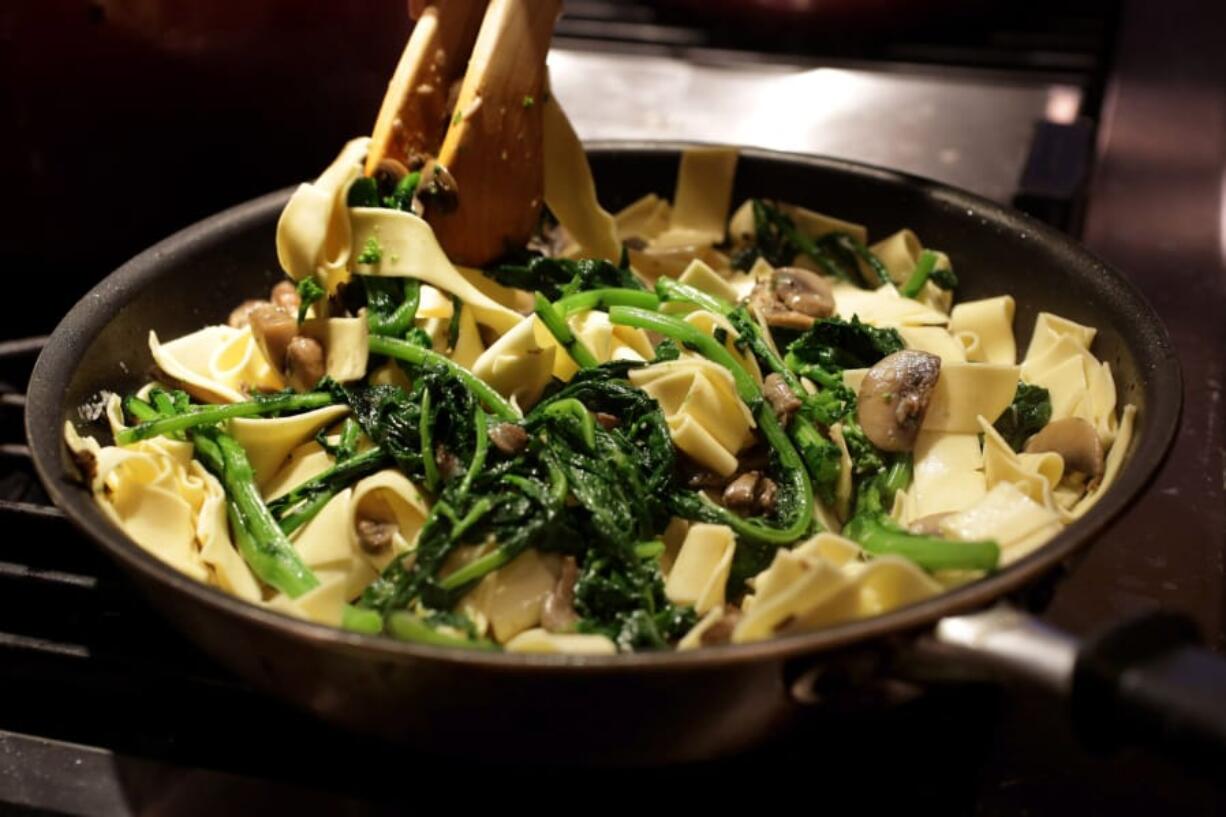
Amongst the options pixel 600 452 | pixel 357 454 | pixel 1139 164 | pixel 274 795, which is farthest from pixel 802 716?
pixel 1139 164

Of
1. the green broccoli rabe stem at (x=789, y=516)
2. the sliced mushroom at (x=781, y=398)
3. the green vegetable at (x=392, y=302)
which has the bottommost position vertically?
the green broccoli rabe stem at (x=789, y=516)

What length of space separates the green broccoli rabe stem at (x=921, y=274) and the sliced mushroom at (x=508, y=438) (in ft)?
4.04

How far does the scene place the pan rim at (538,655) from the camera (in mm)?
1534

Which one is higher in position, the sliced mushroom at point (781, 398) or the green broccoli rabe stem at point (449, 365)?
the sliced mushroom at point (781, 398)

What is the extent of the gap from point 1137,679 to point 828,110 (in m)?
3.15

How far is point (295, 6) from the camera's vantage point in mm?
3143

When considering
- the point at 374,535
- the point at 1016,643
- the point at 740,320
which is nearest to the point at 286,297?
the point at 374,535

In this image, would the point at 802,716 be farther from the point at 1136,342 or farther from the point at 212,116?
the point at 212,116

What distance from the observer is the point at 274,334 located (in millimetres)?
2572

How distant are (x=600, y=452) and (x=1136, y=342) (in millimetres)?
1110

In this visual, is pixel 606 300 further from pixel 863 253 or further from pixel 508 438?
pixel 863 253

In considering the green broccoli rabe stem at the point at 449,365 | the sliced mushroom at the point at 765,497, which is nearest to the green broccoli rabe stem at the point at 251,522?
the green broccoli rabe stem at the point at 449,365

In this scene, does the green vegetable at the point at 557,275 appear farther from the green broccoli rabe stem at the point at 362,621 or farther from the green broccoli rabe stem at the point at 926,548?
the green broccoli rabe stem at the point at 362,621

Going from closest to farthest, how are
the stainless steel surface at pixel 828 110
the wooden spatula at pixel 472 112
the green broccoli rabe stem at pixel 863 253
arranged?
the wooden spatula at pixel 472 112, the green broccoli rabe stem at pixel 863 253, the stainless steel surface at pixel 828 110
